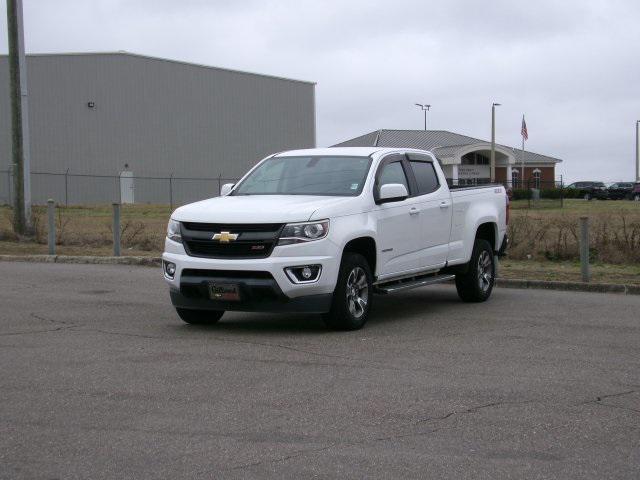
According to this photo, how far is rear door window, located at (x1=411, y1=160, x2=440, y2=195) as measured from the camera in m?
12.0

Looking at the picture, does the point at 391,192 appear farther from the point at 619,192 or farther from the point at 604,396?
the point at 619,192

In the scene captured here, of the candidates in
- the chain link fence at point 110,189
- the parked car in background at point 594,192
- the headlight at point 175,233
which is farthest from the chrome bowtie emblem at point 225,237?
the parked car in background at point 594,192

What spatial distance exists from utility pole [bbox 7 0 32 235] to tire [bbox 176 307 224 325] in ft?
42.5

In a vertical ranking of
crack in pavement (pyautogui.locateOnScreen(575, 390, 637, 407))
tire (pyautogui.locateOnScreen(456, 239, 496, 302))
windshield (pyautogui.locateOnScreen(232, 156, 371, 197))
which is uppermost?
windshield (pyautogui.locateOnScreen(232, 156, 371, 197))

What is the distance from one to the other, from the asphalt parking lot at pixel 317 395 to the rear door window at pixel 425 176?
4.99ft

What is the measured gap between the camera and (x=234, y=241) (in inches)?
384

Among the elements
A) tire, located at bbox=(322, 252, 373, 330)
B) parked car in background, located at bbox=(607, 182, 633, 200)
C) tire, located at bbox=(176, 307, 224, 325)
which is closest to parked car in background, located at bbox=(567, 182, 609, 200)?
parked car in background, located at bbox=(607, 182, 633, 200)

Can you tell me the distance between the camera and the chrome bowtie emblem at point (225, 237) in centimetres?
977

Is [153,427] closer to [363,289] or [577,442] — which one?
[577,442]

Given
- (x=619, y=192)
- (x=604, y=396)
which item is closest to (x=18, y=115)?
(x=604, y=396)

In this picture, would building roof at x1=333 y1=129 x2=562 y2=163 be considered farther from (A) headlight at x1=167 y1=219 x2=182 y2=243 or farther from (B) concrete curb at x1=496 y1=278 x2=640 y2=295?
(A) headlight at x1=167 y1=219 x2=182 y2=243

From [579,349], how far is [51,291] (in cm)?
754

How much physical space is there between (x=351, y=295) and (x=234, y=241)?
1373 millimetres

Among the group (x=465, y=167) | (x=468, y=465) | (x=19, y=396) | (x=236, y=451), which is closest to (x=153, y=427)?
(x=236, y=451)
